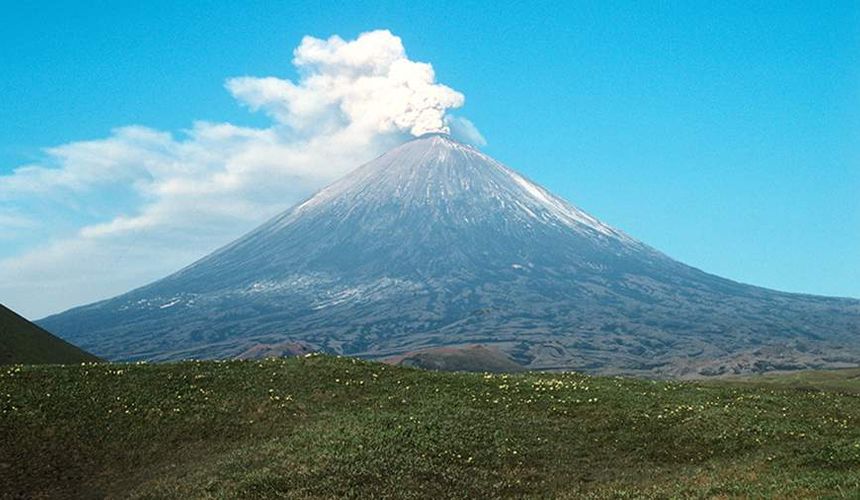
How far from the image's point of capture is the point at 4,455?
A: 96.6 ft

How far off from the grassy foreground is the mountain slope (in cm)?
3016

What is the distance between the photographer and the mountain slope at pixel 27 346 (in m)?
63.9

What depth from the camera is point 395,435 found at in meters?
30.9

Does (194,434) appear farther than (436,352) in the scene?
No

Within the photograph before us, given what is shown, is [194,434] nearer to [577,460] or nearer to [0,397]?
[0,397]

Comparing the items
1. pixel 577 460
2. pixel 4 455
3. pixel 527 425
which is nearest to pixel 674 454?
pixel 577 460

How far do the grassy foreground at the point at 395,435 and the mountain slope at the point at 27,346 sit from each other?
30.2 meters

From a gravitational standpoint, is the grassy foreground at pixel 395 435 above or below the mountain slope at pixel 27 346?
below

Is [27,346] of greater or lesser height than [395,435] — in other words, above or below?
above

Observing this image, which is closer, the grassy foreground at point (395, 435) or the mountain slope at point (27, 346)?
the grassy foreground at point (395, 435)

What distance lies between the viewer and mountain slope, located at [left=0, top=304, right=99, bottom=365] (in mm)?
63875

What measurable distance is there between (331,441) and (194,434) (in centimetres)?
697

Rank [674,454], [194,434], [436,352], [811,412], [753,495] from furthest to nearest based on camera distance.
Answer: [436,352] < [811,412] < [194,434] < [674,454] < [753,495]

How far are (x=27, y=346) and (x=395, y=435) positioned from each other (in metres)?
51.7
